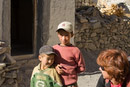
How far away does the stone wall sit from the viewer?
739cm

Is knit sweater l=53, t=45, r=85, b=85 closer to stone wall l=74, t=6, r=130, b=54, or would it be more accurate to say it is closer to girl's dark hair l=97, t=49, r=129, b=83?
girl's dark hair l=97, t=49, r=129, b=83

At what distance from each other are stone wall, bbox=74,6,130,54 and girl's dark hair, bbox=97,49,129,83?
5.41 meters

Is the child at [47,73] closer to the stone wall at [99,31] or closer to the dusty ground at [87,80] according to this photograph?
the dusty ground at [87,80]

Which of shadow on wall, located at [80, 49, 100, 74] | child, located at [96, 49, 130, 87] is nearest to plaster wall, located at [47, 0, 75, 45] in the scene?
shadow on wall, located at [80, 49, 100, 74]

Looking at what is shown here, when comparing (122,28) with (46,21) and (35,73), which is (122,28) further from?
(35,73)

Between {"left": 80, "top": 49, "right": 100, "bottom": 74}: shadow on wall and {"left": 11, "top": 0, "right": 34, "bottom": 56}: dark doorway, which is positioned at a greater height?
{"left": 11, "top": 0, "right": 34, "bottom": 56}: dark doorway

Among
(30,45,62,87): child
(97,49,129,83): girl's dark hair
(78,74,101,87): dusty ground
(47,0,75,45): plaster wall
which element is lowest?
(78,74,101,87): dusty ground

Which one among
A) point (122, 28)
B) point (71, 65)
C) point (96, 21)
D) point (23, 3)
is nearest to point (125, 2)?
point (122, 28)

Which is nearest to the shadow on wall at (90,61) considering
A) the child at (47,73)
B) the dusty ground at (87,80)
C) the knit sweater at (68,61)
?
the dusty ground at (87,80)

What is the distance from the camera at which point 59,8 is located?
4637 millimetres

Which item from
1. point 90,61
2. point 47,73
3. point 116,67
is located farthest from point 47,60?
point 90,61

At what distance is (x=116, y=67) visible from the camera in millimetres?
1688

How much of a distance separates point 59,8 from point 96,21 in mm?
3371

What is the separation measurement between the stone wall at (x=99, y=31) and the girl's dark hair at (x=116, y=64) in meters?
5.41
